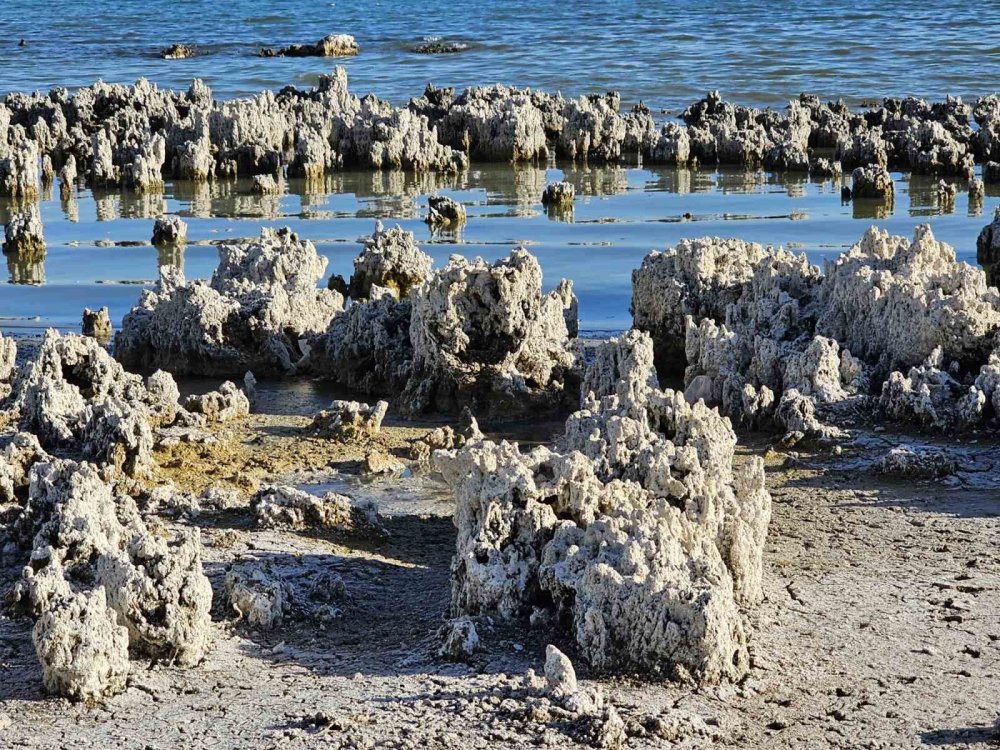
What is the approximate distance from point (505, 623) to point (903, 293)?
3.87m

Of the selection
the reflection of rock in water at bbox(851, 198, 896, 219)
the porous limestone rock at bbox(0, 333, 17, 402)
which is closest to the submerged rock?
the reflection of rock in water at bbox(851, 198, 896, 219)

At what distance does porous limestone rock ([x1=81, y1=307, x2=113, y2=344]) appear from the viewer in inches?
403

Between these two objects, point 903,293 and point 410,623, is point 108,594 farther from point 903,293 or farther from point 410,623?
point 903,293

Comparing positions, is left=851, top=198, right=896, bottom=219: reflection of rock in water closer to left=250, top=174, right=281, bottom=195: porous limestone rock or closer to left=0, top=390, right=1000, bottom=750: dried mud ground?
left=250, top=174, right=281, bottom=195: porous limestone rock

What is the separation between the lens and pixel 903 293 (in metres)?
8.54

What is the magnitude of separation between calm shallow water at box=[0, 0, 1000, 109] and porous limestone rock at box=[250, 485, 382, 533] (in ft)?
50.1

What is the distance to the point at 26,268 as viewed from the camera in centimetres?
1245

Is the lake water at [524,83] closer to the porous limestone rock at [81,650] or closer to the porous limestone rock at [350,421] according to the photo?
the porous limestone rock at [350,421]

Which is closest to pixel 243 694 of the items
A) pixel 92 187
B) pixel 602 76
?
pixel 92 187

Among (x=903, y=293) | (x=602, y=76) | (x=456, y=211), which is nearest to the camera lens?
(x=903, y=293)

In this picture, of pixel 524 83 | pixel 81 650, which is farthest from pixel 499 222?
pixel 524 83

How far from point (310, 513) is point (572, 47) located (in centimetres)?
2361

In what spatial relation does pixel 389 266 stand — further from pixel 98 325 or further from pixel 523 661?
pixel 523 661

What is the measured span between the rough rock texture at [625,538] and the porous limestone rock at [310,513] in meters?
0.70
